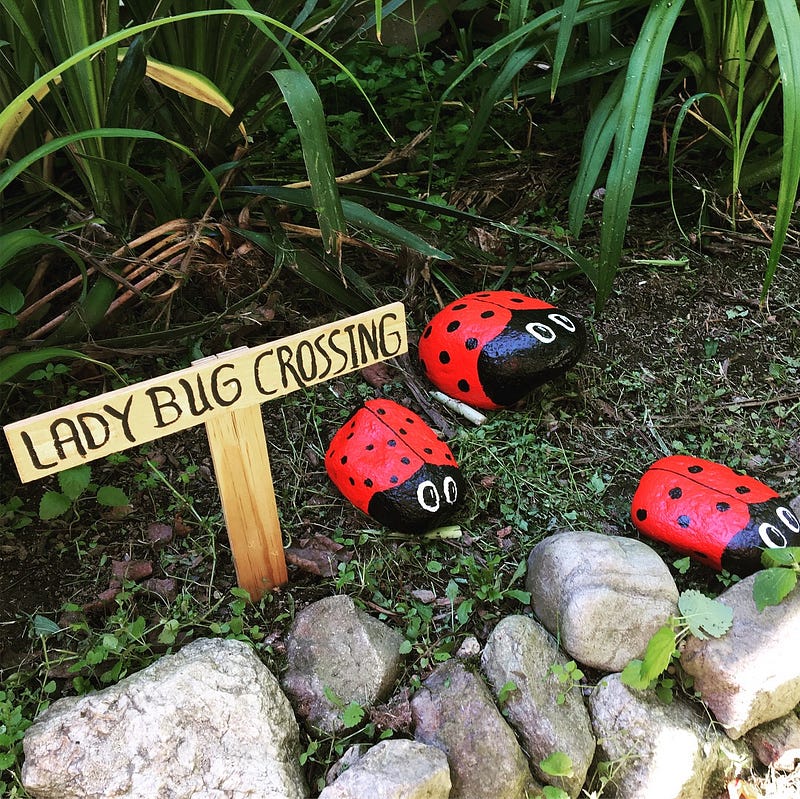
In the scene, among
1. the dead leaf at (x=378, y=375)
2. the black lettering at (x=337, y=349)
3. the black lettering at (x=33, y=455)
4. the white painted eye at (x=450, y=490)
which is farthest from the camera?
the dead leaf at (x=378, y=375)

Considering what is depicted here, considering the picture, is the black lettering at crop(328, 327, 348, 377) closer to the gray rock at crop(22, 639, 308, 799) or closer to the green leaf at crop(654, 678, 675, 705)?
the gray rock at crop(22, 639, 308, 799)

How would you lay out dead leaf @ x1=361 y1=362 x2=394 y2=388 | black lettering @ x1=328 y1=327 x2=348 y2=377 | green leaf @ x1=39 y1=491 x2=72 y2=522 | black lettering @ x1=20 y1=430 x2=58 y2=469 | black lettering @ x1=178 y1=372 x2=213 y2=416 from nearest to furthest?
black lettering @ x1=20 y1=430 x2=58 y2=469
black lettering @ x1=178 y1=372 x2=213 y2=416
black lettering @ x1=328 y1=327 x2=348 y2=377
green leaf @ x1=39 y1=491 x2=72 y2=522
dead leaf @ x1=361 y1=362 x2=394 y2=388

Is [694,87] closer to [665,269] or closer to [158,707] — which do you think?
[665,269]

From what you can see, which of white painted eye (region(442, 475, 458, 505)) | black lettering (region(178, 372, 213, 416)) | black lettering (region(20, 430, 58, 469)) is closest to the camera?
black lettering (region(20, 430, 58, 469))

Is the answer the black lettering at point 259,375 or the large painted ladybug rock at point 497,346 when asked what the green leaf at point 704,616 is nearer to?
the large painted ladybug rock at point 497,346

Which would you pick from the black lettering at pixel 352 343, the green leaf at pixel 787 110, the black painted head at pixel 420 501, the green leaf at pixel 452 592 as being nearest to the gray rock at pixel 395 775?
the green leaf at pixel 452 592

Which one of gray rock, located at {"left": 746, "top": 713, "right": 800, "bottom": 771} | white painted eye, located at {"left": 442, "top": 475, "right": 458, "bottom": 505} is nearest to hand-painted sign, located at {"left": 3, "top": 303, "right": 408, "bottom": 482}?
white painted eye, located at {"left": 442, "top": 475, "right": 458, "bottom": 505}
